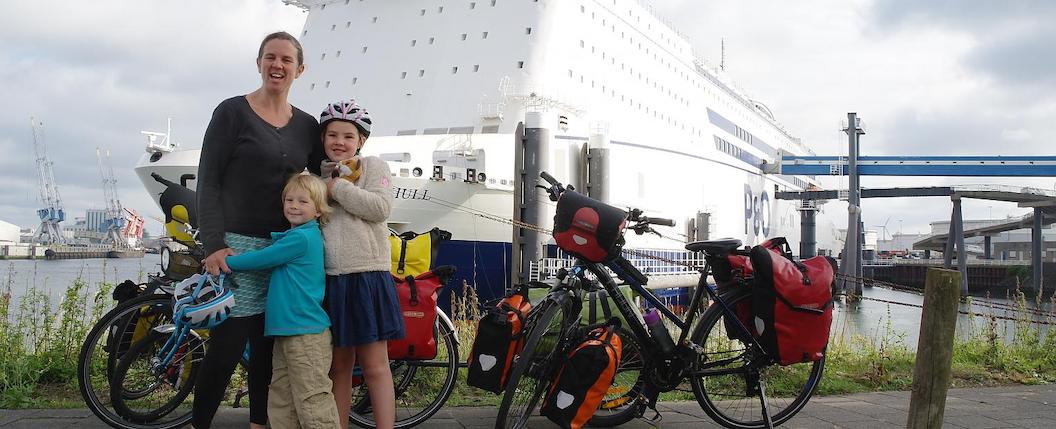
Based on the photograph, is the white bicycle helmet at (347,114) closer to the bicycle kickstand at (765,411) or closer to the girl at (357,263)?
the girl at (357,263)

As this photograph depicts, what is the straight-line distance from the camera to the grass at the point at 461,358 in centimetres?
344

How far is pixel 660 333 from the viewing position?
2891mm

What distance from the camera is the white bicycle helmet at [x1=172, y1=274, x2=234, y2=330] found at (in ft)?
7.50

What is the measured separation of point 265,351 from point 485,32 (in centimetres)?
1387

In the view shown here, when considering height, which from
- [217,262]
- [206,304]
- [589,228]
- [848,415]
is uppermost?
[589,228]

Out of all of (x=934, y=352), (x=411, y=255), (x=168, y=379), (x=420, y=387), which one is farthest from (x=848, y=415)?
(x=168, y=379)

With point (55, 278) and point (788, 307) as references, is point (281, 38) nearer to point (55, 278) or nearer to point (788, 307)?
point (788, 307)

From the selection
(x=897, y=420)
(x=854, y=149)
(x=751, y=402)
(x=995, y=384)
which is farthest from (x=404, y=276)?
(x=854, y=149)

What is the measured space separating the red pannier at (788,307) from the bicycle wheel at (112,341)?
2285 millimetres

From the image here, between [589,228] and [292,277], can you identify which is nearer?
[292,277]

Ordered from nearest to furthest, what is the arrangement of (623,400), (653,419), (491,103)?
(623,400) → (653,419) → (491,103)

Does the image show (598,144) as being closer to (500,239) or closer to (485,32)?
(500,239)

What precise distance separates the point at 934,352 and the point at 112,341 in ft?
9.79

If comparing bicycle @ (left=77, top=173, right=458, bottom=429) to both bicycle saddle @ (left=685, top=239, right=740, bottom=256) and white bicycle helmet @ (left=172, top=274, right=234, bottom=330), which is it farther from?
bicycle saddle @ (left=685, top=239, right=740, bottom=256)
